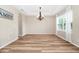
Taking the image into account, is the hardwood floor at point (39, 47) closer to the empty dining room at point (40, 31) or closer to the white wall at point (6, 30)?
the empty dining room at point (40, 31)

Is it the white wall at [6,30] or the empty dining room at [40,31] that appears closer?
the empty dining room at [40,31]

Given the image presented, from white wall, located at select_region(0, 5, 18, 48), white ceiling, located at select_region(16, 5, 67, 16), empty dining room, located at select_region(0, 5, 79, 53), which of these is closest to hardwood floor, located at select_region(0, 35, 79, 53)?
empty dining room, located at select_region(0, 5, 79, 53)

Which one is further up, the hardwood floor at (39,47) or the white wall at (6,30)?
the white wall at (6,30)

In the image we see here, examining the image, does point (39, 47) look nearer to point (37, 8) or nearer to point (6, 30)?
point (37, 8)

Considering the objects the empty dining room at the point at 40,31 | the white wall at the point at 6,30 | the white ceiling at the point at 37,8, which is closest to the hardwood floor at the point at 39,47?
the empty dining room at the point at 40,31

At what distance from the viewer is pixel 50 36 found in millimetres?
5367

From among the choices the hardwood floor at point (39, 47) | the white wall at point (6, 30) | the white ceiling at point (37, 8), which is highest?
the white ceiling at point (37, 8)

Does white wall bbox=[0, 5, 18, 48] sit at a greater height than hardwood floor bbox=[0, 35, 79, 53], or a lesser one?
greater

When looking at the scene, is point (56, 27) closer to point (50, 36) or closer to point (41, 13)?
point (50, 36)

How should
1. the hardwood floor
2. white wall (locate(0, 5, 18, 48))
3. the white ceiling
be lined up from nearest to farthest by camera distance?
1. the white ceiling
2. the hardwood floor
3. white wall (locate(0, 5, 18, 48))

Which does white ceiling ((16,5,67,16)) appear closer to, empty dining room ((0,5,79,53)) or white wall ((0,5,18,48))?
empty dining room ((0,5,79,53))
